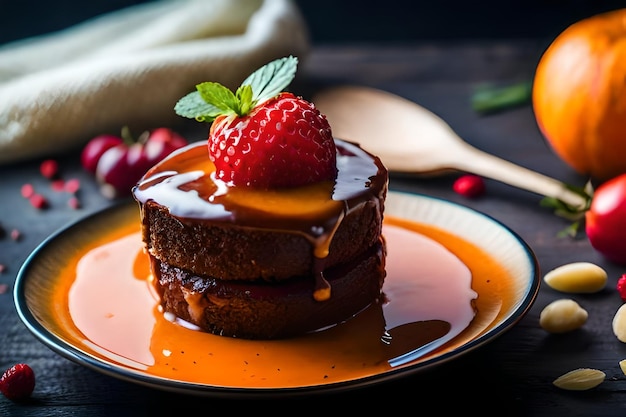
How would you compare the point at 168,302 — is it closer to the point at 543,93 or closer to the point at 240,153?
the point at 240,153

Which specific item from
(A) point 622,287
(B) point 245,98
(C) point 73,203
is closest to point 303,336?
(B) point 245,98

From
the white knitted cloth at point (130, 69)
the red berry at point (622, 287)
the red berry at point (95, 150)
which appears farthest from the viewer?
the white knitted cloth at point (130, 69)

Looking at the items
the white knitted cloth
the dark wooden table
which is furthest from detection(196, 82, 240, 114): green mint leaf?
the white knitted cloth

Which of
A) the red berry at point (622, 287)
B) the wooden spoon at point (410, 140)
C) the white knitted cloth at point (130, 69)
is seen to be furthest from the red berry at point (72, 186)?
the red berry at point (622, 287)

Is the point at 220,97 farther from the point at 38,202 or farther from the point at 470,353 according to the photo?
the point at 38,202

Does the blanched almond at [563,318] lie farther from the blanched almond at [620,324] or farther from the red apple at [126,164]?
the red apple at [126,164]

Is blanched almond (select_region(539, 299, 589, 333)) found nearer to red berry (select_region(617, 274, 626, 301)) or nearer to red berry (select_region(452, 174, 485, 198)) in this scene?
red berry (select_region(617, 274, 626, 301))
